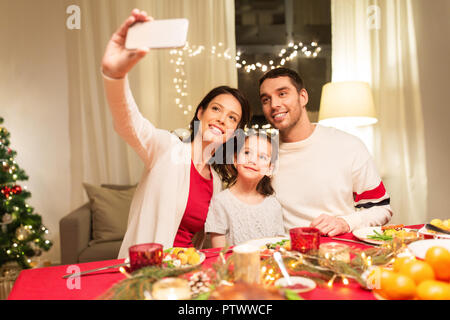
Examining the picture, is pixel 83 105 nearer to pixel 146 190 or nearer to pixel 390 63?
pixel 146 190

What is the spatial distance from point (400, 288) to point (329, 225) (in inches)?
27.4

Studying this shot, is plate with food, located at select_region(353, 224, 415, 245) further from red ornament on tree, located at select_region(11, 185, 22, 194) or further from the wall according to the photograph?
red ornament on tree, located at select_region(11, 185, 22, 194)

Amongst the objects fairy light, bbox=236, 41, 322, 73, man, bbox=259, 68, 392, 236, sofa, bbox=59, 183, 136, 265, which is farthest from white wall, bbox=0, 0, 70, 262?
man, bbox=259, 68, 392, 236

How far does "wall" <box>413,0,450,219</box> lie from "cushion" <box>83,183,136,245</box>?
3.12 meters

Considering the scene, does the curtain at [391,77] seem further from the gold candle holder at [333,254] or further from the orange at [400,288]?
the orange at [400,288]

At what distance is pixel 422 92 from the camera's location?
3.74 metres

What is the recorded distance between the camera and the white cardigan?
4.80 ft

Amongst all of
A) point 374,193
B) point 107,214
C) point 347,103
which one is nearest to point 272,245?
point 374,193

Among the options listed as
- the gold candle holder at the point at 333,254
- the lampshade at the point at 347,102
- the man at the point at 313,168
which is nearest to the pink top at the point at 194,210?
the man at the point at 313,168

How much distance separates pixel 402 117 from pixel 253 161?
282cm

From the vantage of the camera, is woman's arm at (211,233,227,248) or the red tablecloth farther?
woman's arm at (211,233,227,248)

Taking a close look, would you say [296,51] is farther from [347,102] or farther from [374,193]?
[374,193]

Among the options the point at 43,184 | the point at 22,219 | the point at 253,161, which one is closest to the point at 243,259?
the point at 253,161

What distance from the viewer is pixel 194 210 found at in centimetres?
166
